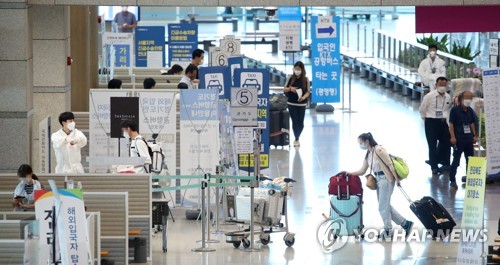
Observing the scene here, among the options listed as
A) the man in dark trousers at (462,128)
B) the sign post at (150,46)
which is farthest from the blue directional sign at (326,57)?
the man in dark trousers at (462,128)

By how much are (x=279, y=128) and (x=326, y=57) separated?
418 cm

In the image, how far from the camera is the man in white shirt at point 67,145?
18453mm

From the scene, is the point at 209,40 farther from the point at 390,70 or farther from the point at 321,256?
the point at 321,256

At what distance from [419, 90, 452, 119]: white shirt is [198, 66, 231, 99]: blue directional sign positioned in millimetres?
3791

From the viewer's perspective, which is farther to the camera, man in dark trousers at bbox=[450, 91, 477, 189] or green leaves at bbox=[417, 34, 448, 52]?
green leaves at bbox=[417, 34, 448, 52]

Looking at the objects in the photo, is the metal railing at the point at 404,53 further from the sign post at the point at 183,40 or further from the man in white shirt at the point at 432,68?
the sign post at the point at 183,40

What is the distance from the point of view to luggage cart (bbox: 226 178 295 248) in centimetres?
1755

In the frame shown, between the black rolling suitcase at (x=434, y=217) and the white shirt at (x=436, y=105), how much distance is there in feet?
15.3

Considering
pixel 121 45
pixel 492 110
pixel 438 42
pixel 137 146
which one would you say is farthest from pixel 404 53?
pixel 137 146

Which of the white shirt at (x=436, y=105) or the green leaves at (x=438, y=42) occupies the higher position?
the green leaves at (x=438, y=42)

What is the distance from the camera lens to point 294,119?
1031 inches

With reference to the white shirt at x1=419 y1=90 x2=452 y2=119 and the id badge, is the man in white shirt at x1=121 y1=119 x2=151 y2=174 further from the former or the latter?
the white shirt at x1=419 y1=90 x2=452 y2=119

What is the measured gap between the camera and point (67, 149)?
730 inches

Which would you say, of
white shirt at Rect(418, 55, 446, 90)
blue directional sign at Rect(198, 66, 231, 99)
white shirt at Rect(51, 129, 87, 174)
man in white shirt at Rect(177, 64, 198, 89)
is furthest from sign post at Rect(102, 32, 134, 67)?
white shirt at Rect(51, 129, 87, 174)
